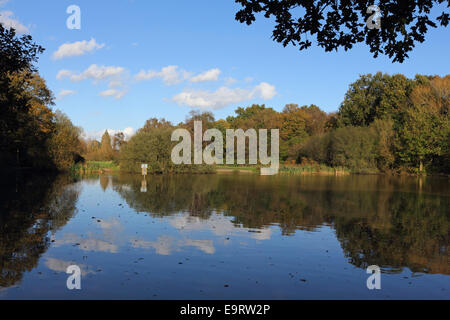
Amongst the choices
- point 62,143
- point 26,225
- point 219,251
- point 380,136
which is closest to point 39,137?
point 62,143

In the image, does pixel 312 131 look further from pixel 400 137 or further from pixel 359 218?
pixel 359 218

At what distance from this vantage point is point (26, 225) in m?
11.0

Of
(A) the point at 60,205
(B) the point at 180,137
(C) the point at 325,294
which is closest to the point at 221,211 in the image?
(A) the point at 60,205

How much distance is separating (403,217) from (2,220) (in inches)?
543

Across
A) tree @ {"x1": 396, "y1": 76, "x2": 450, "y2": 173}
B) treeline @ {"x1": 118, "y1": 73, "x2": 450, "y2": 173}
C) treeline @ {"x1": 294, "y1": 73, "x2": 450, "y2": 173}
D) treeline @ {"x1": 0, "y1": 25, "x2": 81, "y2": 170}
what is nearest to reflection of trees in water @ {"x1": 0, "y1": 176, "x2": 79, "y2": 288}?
treeline @ {"x1": 0, "y1": 25, "x2": 81, "y2": 170}

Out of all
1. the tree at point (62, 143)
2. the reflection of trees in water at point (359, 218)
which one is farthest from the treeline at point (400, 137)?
the tree at point (62, 143)

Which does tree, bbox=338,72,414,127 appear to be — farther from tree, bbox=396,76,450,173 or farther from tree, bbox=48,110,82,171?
tree, bbox=48,110,82,171

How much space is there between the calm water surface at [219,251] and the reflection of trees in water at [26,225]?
30 mm

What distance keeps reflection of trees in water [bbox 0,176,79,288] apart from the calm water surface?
1.2 inches

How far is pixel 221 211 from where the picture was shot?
15.1m

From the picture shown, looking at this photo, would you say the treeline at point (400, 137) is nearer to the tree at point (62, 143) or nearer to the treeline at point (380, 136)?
the treeline at point (380, 136)

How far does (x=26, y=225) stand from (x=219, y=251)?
6.05m

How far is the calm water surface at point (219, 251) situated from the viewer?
6.18m
